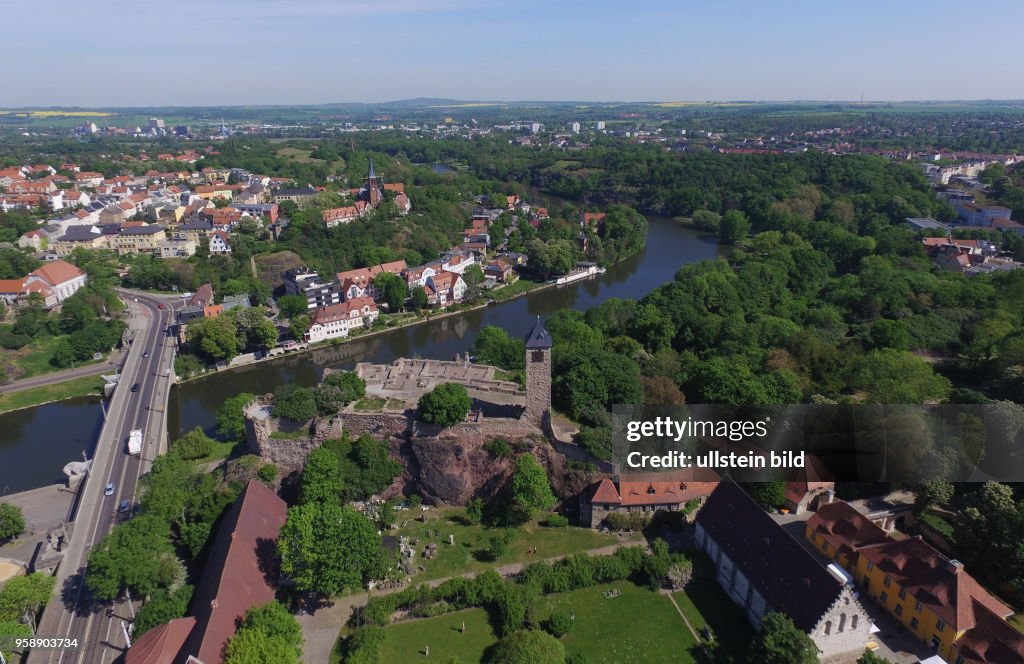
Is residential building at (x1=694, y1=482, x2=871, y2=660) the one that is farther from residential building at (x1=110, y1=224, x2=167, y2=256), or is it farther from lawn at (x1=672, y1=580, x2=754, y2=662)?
residential building at (x1=110, y1=224, x2=167, y2=256)

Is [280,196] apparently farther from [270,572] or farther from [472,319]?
[270,572]

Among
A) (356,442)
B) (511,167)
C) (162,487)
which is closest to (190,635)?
(162,487)

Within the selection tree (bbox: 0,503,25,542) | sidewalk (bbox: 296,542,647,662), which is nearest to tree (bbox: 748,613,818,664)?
sidewalk (bbox: 296,542,647,662)

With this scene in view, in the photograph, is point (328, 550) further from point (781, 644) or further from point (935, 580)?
point (935, 580)

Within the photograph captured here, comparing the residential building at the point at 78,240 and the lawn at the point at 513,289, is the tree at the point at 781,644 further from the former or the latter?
the residential building at the point at 78,240

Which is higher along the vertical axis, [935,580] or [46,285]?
[46,285]

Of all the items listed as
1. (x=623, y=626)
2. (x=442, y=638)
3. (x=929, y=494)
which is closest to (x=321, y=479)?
(x=442, y=638)
